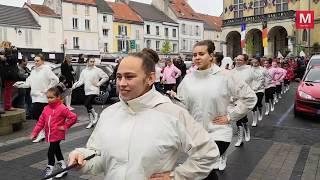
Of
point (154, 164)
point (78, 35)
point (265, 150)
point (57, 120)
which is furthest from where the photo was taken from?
point (78, 35)

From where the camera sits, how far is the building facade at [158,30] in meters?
66.1

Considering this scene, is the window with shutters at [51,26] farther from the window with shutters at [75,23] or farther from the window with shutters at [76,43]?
the window with shutters at [76,43]

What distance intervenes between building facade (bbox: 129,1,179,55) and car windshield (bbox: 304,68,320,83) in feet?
173

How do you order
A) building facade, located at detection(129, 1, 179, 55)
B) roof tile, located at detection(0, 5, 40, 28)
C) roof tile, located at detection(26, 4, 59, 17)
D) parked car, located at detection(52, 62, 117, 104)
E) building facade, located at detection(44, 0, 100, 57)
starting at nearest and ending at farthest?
parked car, located at detection(52, 62, 117, 104), roof tile, located at detection(0, 5, 40, 28), roof tile, located at detection(26, 4, 59, 17), building facade, located at detection(44, 0, 100, 57), building facade, located at detection(129, 1, 179, 55)

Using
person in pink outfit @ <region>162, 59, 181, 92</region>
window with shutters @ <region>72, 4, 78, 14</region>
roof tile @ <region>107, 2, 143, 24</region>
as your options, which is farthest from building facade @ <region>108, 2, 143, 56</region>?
person in pink outfit @ <region>162, 59, 181, 92</region>

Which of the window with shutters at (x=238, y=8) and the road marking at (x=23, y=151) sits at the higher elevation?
the window with shutters at (x=238, y=8)

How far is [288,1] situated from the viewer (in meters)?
46.9

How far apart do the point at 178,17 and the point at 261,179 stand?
6764 cm

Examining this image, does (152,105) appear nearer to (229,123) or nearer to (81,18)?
(229,123)

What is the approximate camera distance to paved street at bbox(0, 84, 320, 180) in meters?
6.48

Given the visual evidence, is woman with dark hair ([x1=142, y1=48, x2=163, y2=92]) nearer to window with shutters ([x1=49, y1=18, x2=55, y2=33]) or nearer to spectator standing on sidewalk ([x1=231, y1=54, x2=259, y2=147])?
spectator standing on sidewalk ([x1=231, y1=54, x2=259, y2=147])

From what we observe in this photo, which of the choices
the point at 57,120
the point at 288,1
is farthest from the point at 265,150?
the point at 288,1

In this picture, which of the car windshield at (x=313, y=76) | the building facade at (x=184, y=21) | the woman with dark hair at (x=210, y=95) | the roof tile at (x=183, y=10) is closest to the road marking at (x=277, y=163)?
the woman with dark hair at (x=210, y=95)

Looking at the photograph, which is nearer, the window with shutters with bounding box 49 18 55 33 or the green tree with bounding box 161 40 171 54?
the window with shutters with bounding box 49 18 55 33
